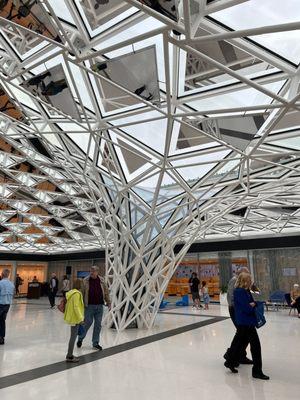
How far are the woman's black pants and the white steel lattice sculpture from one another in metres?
4.89

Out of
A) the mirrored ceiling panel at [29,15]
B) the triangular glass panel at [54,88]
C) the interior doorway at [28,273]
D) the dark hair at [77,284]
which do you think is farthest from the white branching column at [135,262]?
the interior doorway at [28,273]

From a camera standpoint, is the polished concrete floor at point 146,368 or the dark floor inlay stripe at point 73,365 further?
the dark floor inlay stripe at point 73,365

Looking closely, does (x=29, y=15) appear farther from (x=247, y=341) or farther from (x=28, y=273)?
(x=28, y=273)

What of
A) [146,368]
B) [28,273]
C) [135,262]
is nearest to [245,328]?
[146,368]

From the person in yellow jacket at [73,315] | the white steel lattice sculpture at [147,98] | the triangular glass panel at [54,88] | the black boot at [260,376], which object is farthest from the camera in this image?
the triangular glass panel at [54,88]

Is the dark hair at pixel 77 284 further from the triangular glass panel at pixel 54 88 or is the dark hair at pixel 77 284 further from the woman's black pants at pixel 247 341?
the triangular glass panel at pixel 54 88

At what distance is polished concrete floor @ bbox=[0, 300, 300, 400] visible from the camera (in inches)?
238

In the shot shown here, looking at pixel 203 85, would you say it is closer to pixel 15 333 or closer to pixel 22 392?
pixel 22 392

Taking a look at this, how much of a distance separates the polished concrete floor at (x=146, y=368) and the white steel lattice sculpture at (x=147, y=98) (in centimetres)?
288

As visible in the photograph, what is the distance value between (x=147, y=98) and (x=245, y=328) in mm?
6170

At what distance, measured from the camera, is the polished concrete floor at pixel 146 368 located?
605 cm

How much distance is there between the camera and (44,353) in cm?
932

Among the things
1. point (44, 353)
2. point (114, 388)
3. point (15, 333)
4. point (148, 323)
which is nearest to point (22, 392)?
point (114, 388)

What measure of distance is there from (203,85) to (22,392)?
8.17 meters
